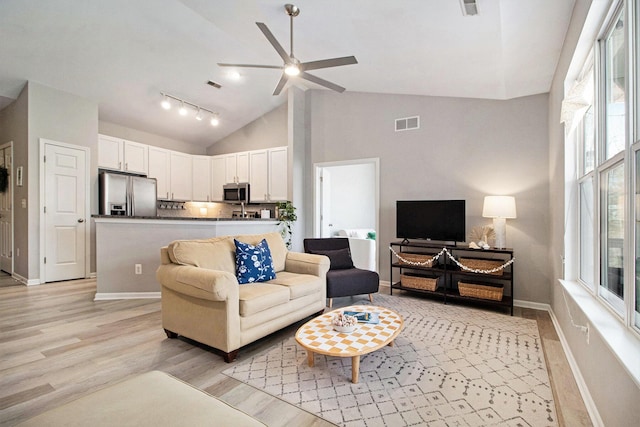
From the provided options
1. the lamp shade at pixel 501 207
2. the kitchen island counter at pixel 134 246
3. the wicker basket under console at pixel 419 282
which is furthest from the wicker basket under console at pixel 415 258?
the kitchen island counter at pixel 134 246

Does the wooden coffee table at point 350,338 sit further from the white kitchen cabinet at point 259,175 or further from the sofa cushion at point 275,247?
the white kitchen cabinet at point 259,175

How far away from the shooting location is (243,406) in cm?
185

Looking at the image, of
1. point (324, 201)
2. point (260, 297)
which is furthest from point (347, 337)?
point (324, 201)

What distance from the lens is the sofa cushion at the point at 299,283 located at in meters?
Answer: 2.93

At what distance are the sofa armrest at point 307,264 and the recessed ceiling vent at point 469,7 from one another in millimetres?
2572

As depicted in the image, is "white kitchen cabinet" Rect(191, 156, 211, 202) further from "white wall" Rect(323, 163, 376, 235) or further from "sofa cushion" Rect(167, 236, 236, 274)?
"sofa cushion" Rect(167, 236, 236, 274)

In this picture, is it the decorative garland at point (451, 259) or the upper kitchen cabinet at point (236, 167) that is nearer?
the decorative garland at point (451, 259)

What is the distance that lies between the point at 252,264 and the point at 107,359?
1.32 m

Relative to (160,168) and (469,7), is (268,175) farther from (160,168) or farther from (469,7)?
(469,7)

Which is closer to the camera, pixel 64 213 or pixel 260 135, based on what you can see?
pixel 64 213

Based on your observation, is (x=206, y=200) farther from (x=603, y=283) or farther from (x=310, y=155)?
(x=603, y=283)

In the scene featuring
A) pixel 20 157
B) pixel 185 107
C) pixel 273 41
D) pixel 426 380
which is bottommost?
pixel 426 380

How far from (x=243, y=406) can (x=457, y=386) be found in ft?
4.53

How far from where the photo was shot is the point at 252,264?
118 inches
